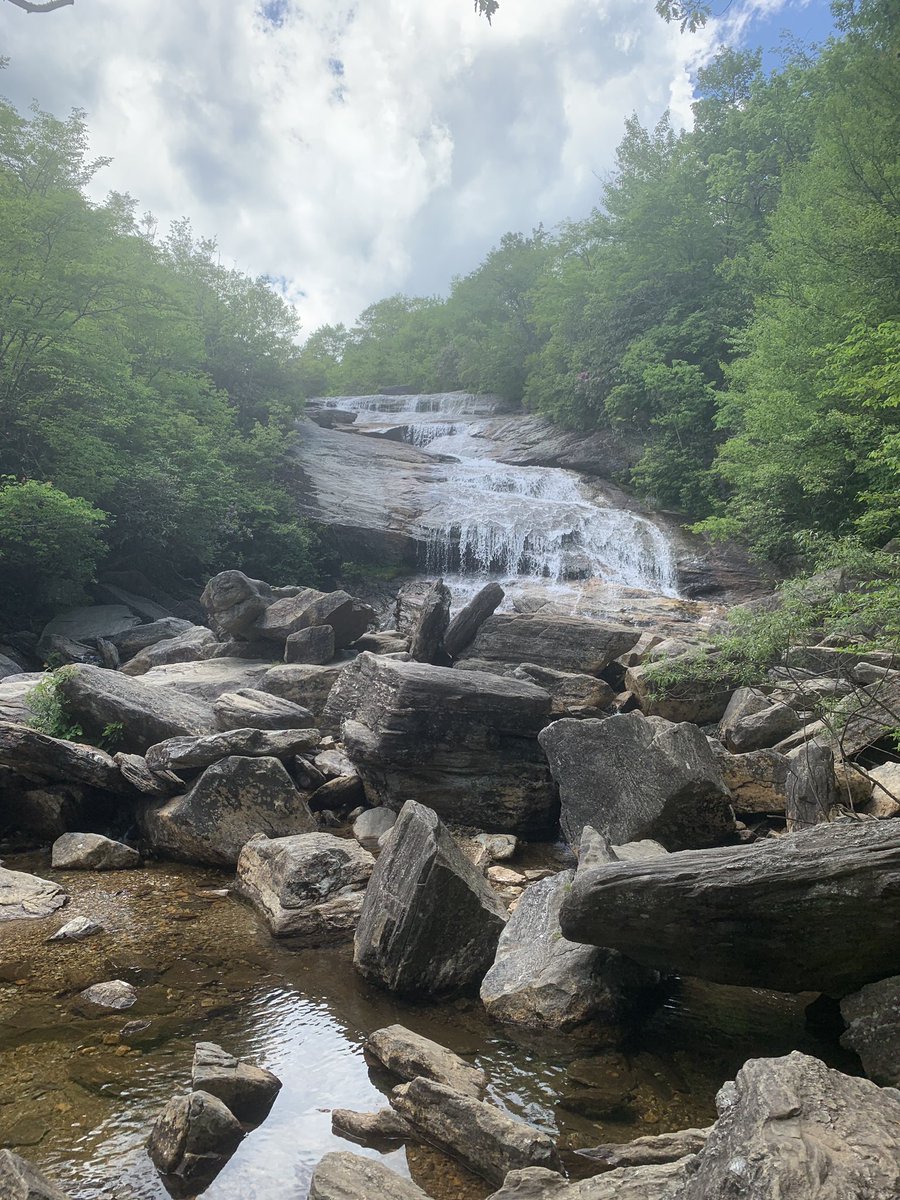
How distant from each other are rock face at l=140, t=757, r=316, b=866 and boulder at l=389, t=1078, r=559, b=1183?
13.9 ft

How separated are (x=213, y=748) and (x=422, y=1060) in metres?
4.94

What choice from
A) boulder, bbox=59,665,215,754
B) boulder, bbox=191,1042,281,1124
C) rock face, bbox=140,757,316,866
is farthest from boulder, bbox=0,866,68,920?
boulder, bbox=191,1042,281,1124

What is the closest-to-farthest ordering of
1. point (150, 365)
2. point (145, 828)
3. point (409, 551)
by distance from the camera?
point (145, 828), point (409, 551), point (150, 365)

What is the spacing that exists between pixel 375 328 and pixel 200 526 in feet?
145

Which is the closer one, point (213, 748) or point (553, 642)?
point (213, 748)

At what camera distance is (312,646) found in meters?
Result: 13.7

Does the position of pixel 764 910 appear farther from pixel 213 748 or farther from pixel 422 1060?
pixel 213 748

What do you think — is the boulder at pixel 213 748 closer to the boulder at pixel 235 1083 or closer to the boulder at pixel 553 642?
the boulder at pixel 235 1083

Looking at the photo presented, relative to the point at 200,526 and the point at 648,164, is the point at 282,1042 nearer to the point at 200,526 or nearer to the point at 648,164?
the point at 200,526

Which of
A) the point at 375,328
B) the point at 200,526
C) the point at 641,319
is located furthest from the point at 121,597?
the point at 375,328

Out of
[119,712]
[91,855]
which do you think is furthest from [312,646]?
[91,855]

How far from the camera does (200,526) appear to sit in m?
24.7

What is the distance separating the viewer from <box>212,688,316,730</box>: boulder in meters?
10.0

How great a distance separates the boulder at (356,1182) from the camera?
2896mm
